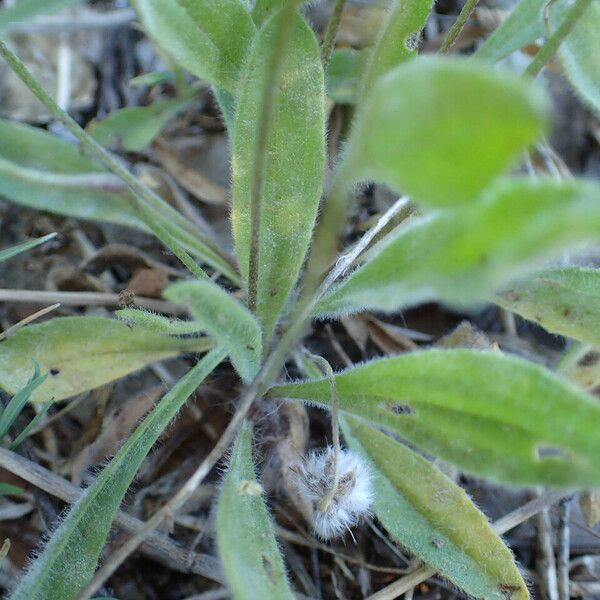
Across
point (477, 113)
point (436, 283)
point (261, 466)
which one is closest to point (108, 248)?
point (261, 466)

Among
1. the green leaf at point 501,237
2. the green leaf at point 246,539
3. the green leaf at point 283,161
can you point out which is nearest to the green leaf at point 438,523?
the green leaf at point 246,539

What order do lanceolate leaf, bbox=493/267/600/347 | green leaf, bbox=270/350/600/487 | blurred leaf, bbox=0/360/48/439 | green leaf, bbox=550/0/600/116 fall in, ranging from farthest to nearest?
1. green leaf, bbox=550/0/600/116
2. lanceolate leaf, bbox=493/267/600/347
3. blurred leaf, bbox=0/360/48/439
4. green leaf, bbox=270/350/600/487

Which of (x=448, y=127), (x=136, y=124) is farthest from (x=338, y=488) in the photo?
(x=136, y=124)

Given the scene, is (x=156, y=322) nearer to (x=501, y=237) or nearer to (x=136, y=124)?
(x=501, y=237)

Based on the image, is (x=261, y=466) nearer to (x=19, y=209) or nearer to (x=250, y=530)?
(x=250, y=530)

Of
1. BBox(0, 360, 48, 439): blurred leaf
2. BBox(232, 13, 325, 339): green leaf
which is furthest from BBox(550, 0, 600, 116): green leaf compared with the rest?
BBox(0, 360, 48, 439): blurred leaf

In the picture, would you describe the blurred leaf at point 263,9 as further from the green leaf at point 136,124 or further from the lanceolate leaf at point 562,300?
the lanceolate leaf at point 562,300

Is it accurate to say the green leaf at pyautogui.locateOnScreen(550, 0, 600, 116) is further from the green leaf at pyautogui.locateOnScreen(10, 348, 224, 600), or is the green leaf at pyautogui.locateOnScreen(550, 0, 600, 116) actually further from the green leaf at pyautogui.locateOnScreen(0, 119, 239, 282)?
the green leaf at pyautogui.locateOnScreen(10, 348, 224, 600)
